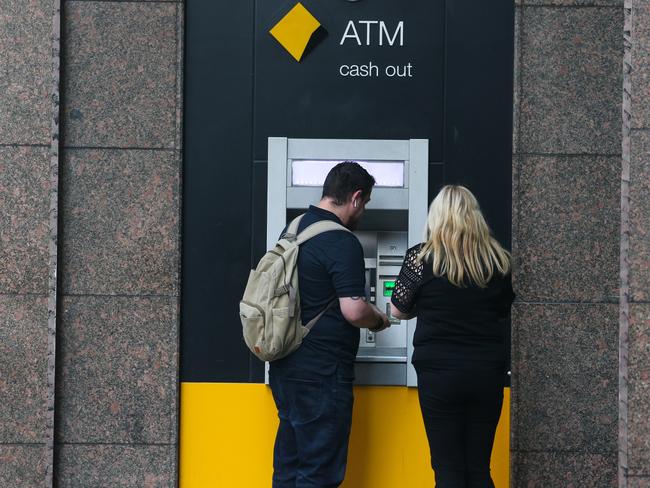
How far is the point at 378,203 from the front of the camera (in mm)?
4031

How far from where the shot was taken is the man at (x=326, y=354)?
3.50 meters

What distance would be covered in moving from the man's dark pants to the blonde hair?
0.69m

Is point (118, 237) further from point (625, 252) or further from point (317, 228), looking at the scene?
point (625, 252)

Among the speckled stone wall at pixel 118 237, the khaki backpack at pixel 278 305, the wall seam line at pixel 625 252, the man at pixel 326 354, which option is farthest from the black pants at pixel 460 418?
the speckled stone wall at pixel 118 237

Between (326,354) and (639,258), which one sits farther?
(639,258)

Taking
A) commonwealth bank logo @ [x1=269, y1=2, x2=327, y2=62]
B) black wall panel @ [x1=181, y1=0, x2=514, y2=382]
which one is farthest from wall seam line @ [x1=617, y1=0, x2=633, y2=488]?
commonwealth bank logo @ [x1=269, y1=2, x2=327, y2=62]

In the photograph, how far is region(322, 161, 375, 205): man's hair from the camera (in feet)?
11.9

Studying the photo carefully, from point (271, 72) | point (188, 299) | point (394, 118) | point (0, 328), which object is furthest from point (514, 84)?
point (0, 328)

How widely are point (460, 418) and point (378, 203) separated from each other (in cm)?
116

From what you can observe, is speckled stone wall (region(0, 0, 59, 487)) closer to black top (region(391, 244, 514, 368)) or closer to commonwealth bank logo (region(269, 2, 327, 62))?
commonwealth bank logo (region(269, 2, 327, 62))

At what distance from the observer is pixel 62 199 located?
4.21m

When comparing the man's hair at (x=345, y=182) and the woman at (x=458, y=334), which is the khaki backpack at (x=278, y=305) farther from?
the woman at (x=458, y=334)

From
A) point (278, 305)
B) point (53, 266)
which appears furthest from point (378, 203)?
point (53, 266)

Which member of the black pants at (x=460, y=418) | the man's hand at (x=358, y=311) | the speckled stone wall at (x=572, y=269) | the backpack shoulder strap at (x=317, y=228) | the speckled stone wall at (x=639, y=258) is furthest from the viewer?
the speckled stone wall at (x=572, y=269)
